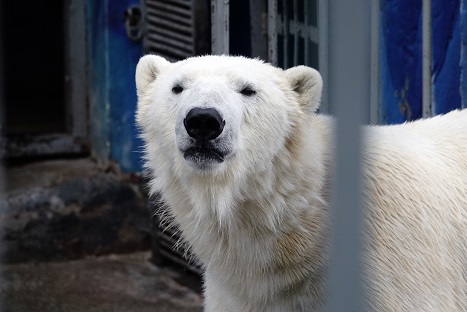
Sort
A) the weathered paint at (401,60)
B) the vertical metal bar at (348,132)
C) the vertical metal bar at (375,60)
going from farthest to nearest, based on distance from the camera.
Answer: the vertical metal bar at (375,60)
the weathered paint at (401,60)
the vertical metal bar at (348,132)

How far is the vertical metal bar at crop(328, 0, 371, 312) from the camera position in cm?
117

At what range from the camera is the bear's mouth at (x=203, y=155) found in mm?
2559

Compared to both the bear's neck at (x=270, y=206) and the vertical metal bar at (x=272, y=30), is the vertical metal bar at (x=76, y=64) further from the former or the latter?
the bear's neck at (x=270, y=206)

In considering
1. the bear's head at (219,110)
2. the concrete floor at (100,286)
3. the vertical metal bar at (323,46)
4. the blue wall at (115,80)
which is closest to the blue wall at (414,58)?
the vertical metal bar at (323,46)

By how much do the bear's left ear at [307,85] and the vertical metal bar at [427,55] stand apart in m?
0.98

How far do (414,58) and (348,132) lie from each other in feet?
8.90

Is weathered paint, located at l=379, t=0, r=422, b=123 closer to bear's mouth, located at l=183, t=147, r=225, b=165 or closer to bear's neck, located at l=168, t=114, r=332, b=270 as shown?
bear's neck, located at l=168, t=114, r=332, b=270

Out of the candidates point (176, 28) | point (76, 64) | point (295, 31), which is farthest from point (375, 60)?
point (76, 64)

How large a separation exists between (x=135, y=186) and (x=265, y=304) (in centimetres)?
313

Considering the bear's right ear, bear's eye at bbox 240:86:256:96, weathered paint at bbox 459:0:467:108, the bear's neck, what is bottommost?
the bear's neck

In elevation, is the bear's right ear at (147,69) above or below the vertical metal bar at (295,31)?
below

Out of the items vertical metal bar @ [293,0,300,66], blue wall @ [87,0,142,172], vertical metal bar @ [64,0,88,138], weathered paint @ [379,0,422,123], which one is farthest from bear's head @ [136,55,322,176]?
vertical metal bar @ [64,0,88,138]

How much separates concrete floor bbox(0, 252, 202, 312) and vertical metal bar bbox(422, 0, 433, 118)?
1.80 meters

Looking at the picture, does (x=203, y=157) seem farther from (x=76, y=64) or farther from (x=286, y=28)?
(x=76, y=64)
